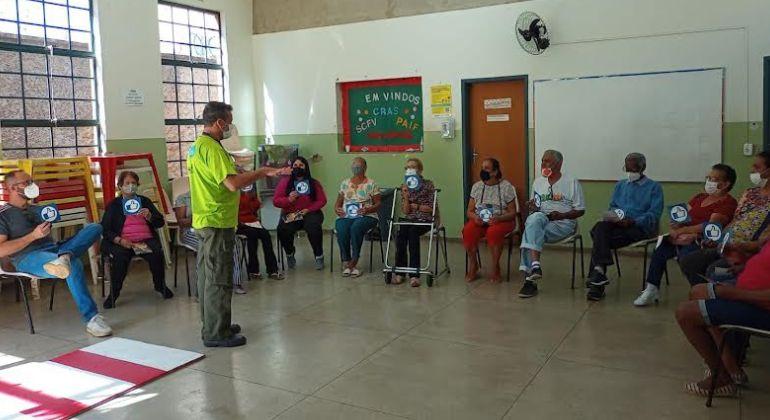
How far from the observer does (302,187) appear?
608 cm

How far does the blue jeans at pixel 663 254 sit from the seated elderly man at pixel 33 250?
3.76m

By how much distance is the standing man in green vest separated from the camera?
149 inches

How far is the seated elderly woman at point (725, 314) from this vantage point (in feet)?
9.21

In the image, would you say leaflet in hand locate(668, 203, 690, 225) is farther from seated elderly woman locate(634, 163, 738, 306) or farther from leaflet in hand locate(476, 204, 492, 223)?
leaflet in hand locate(476, 204, 492, 223)

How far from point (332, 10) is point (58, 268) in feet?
15.7

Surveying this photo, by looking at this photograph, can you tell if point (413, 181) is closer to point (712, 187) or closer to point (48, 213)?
point (712, 187)

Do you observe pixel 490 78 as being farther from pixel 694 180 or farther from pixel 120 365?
pixel 120 365

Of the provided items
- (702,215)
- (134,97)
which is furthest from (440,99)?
(702,215)

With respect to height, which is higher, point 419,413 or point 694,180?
point 694,180

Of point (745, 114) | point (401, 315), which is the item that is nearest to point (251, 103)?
point (401, 315)

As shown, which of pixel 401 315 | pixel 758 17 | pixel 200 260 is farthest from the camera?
pixel 758 17

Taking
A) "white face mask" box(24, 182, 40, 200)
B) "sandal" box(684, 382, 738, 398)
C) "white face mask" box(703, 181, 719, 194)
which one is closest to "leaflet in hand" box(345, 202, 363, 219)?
"white face mask" box(24, 182, 40, 200)

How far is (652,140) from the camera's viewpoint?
20.3 ft

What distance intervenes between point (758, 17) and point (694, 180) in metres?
1.50
